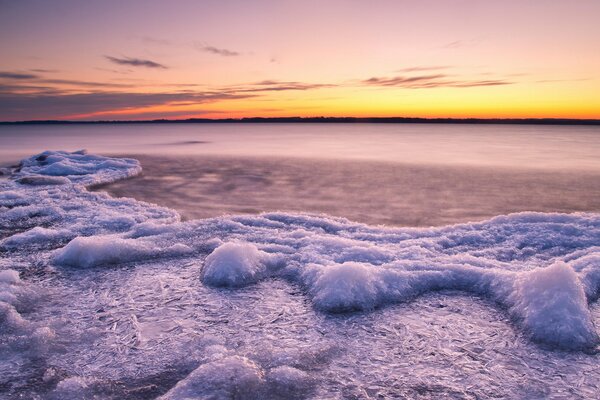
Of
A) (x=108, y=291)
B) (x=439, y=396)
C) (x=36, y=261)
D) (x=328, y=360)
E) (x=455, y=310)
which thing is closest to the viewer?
(x=439, y=396)

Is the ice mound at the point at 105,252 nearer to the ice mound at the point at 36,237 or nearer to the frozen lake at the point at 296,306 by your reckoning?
the frozen lake at the point at 296,306

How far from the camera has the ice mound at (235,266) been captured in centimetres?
490

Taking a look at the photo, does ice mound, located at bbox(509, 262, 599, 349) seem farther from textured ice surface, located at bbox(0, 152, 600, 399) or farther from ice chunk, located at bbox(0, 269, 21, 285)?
ice chunk, located at bbox(0, 269, 21, 285)

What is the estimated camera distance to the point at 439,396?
2947 millimetres

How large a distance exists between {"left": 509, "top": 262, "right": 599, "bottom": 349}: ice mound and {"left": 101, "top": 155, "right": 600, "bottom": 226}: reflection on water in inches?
136

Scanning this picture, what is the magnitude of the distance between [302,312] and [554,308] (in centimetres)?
237

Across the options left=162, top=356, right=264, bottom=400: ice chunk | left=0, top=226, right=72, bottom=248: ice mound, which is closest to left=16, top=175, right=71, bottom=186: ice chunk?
left=0, top=226, right=72, bottom=248: ice mound

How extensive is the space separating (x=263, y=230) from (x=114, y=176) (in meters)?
8.69

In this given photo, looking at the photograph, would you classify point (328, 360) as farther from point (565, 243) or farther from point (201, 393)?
point (565, 243)

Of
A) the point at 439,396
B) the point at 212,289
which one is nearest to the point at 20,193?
the point at 212,289

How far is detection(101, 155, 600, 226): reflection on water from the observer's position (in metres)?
8.93

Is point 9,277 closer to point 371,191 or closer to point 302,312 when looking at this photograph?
point 302,312

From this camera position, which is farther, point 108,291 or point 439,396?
point 108,291

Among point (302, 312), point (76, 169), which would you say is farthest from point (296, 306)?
point (76, 169)
